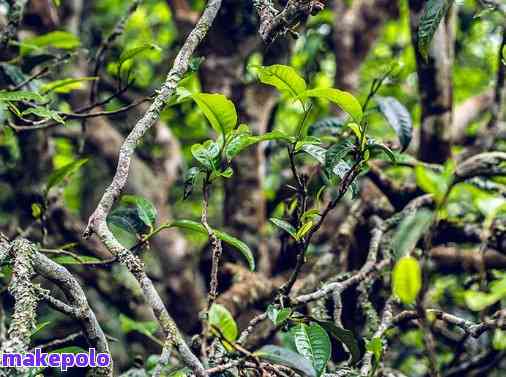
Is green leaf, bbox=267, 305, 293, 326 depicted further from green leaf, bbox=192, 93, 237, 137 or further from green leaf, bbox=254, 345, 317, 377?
green leaf, bbox=192, 93, 237, 137

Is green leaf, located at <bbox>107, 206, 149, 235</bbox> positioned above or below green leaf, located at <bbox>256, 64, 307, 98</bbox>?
below

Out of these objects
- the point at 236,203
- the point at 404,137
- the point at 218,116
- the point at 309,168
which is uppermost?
the point at 218,116

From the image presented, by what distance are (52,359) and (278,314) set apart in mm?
432

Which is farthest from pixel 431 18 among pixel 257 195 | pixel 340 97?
pixel 257 195

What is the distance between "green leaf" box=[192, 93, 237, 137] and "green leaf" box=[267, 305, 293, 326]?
0.30 metres

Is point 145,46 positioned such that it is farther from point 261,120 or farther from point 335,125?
point 261,120

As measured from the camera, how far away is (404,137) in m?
1.45

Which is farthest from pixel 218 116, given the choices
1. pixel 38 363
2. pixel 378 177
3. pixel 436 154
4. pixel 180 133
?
pixel 180 133

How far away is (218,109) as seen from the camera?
3.47 feet

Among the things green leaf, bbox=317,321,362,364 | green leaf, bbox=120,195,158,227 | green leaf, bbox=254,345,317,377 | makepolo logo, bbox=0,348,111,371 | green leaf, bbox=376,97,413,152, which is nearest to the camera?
makepolo logo, bbox=0,348,111,371

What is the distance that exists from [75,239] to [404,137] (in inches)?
45.6

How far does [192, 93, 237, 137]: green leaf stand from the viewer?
1.03 metres

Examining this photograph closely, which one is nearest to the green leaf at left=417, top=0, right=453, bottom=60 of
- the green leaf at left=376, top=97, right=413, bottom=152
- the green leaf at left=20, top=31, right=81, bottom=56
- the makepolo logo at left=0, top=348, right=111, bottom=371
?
the green leaf at left=376, top=97, right=413, bottom=152

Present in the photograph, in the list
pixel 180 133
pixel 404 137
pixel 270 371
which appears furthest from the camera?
pixel 180 133
